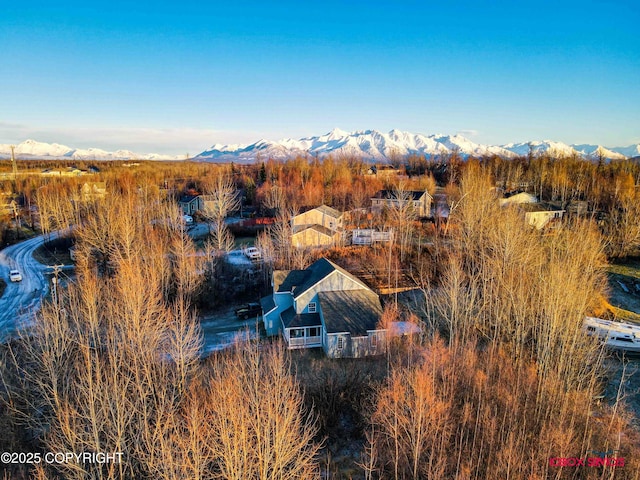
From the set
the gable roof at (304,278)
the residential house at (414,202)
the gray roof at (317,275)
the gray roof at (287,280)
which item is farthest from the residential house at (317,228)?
the gray roof at (317,275)

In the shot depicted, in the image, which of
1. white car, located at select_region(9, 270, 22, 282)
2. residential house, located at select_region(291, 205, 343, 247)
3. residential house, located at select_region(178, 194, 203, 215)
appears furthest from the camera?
residential house, located at select_region(178, 194, 203, 215)

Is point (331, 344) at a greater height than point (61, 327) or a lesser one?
lesser

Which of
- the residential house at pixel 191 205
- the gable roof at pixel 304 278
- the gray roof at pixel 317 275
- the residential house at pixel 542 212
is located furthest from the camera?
the residential house at pixel 191 205

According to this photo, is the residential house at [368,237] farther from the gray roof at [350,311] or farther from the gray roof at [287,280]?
the gray roof at [350,311]

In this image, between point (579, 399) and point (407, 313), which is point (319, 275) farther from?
point (579, 399)

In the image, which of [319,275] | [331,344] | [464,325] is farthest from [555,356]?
[319,275]

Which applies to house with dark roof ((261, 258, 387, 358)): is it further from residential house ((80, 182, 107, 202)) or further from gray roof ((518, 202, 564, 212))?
residential house ((80, 182, 107, 202))

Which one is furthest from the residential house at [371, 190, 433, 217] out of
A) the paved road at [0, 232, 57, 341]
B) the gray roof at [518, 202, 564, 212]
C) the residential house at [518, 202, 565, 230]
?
the paved road at [0, 232, 57, 341]
